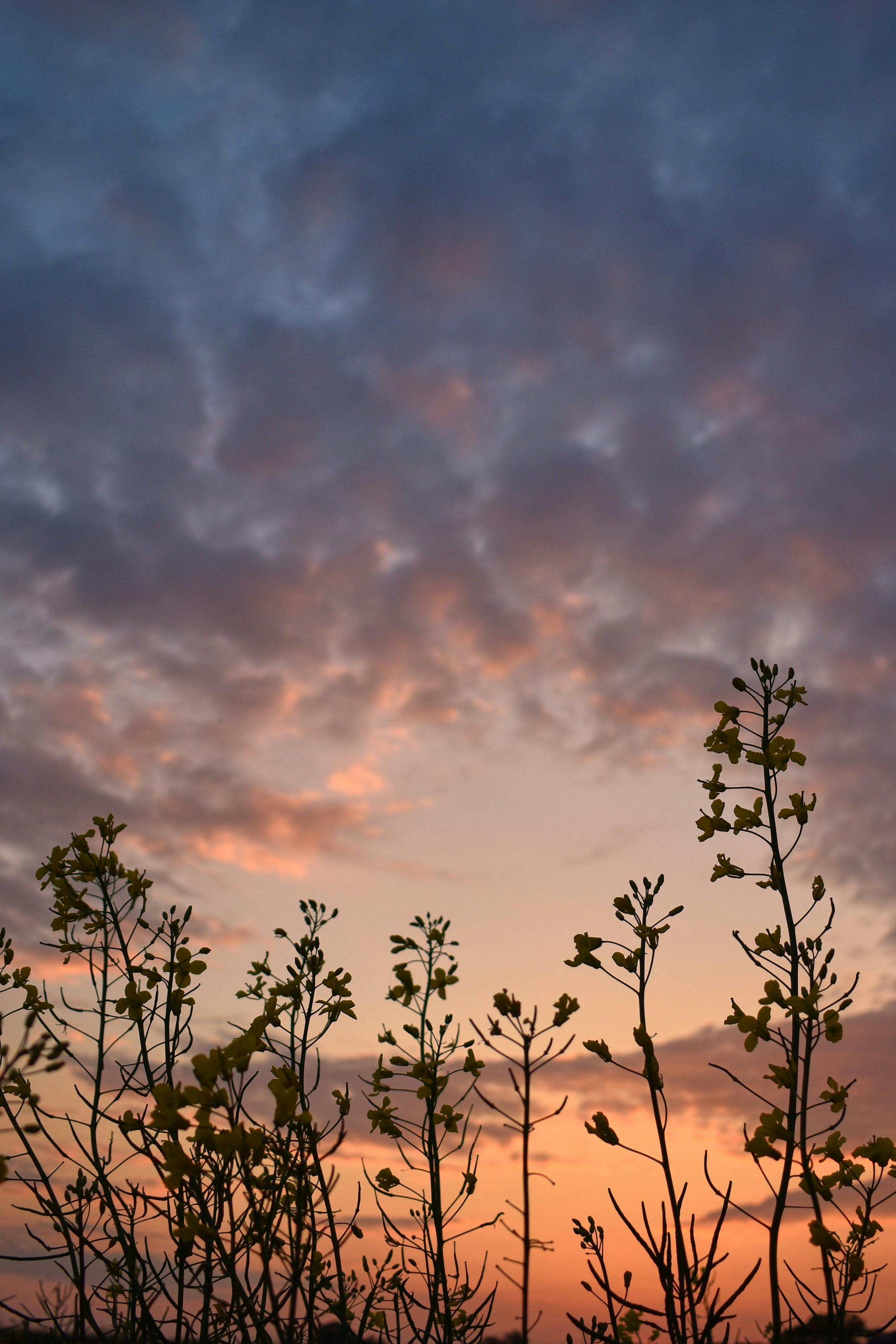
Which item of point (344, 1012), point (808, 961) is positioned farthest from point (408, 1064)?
point (808, 961)

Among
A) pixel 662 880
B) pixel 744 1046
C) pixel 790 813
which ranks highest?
pixel 790 813

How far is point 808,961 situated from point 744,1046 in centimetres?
42

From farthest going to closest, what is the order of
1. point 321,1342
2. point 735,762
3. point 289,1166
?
point 735,762 < point 321,1342 < point 289,1166

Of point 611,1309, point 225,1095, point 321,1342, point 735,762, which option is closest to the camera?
point 225,1095

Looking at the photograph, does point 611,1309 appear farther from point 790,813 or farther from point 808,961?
point 790,813

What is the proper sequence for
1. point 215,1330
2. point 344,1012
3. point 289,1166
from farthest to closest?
1. point 344,1012
2. point 215,1330
3. point 289,1166

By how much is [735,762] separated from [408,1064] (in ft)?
8.04

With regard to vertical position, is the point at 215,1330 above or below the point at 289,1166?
below

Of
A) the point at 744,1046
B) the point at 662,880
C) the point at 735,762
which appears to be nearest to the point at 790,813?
the point at 735,762

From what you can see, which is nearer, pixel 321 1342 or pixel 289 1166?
pixel 289 1166

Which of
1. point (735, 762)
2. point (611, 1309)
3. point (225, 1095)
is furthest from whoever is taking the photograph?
point (735, 762)

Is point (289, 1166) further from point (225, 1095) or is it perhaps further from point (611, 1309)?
point (611, 1309)

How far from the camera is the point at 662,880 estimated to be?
14.5 feet

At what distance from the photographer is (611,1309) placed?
3561mm
